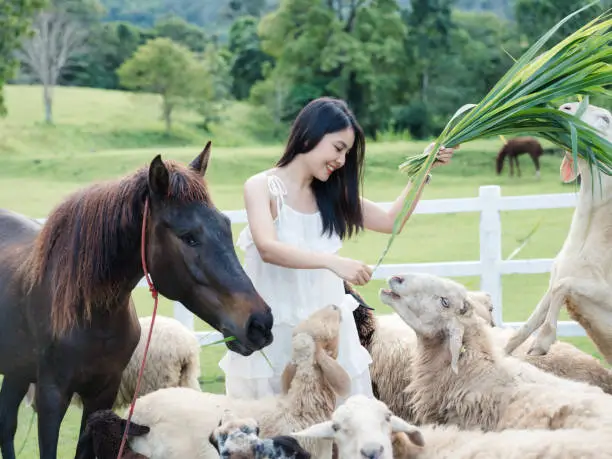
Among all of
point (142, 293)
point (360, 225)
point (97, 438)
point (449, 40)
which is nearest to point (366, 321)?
point (360, 225)

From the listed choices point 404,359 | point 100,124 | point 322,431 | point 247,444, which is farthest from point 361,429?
point 100,124

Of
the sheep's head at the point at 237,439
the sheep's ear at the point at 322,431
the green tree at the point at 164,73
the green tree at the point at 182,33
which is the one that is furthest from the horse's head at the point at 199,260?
the green tree at the point at 182,33

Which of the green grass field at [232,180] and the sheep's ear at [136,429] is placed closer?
the sheep's ear at [136,429]

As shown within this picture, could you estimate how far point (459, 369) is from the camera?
5.07m

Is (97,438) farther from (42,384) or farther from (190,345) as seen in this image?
(190,345)

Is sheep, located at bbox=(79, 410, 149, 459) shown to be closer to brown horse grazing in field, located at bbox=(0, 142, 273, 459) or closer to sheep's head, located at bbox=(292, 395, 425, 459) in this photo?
brown horse grazing in field, located at bbox=(0, 142, 273, 459)

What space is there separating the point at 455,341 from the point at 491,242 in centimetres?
355

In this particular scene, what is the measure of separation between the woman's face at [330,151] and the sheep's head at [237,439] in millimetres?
1510

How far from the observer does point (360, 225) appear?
5238 mm

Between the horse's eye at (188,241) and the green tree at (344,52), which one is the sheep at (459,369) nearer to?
the horse's eye at (188,241)

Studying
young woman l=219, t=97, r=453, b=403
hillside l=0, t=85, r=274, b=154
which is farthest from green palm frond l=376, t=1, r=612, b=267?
hillside l=0, t=85, r=274, b=154

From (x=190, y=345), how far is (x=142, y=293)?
972 cm

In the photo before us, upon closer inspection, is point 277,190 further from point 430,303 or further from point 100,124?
point 100,124

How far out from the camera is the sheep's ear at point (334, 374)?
14.7 ft
